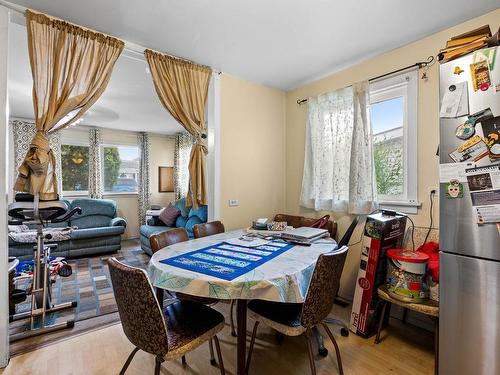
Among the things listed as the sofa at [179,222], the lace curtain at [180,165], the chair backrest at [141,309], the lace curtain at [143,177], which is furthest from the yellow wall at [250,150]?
the lace curtain at [143,177]

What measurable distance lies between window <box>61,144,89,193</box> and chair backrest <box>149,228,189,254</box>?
14.6 ft

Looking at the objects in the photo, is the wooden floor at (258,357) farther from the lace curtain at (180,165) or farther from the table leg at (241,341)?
the lace curtain at (180,165)

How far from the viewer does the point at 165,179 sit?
6.46 meters

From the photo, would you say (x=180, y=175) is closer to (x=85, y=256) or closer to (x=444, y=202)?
(x=85, y=256)

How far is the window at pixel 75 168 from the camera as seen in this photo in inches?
Result: 210

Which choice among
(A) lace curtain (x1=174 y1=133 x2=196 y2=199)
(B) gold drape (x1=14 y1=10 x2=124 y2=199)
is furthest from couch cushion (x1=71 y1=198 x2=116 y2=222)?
(B) gold drape (x1=14 y1=10 x2=124 y2=199)

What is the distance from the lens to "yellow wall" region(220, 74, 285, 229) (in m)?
3.07

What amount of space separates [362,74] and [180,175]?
4655mm

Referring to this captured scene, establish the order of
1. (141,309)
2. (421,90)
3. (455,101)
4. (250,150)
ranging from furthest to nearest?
(250,150), (421,90), (455,101), (141,309)

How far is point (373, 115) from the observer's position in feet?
9.07

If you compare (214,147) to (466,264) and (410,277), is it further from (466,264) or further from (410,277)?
(466,264)

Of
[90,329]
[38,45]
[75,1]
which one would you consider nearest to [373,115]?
[75,1]

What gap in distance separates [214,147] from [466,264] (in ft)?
7.82

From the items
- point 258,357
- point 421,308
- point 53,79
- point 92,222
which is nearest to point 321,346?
point 258,357
